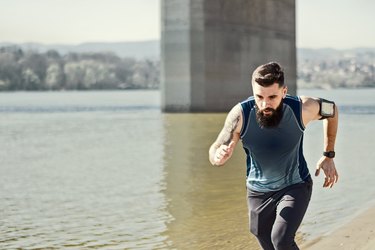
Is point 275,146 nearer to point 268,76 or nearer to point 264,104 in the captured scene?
point 264,104

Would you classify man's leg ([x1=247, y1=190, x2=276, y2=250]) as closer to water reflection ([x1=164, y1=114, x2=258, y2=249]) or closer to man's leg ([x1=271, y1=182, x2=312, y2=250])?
man's leg ([x1=271, y1=182, x2=312, y2=250])

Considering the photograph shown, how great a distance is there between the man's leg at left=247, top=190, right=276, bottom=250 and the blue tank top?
6cm

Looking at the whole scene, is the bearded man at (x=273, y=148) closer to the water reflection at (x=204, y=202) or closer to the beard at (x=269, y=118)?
the beard at (x=269, y=118)

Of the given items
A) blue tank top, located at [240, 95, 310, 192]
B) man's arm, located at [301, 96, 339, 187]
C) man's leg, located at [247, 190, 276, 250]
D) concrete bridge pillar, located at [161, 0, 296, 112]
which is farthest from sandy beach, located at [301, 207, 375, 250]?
concrete bridge pillar, located at [161, 0, 296, 112]

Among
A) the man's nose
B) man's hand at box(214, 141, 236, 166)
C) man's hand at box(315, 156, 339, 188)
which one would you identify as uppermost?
the man's nose

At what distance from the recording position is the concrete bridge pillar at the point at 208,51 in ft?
121

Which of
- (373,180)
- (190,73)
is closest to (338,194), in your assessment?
(373,180)

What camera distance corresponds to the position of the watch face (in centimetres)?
421

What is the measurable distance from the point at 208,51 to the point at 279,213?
33.7 m

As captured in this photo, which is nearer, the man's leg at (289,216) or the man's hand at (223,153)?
the man's hand at (223,153)

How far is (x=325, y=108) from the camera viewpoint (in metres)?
4.21

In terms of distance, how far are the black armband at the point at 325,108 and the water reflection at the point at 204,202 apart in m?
2.67

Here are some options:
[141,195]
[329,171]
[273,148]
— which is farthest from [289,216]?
[141,195]

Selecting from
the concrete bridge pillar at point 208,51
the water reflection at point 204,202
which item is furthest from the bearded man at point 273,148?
the concrete bridge pillar at point 208,51
